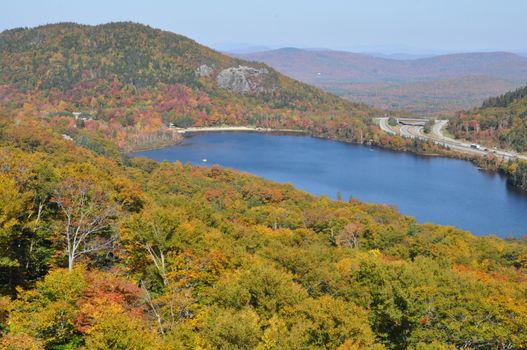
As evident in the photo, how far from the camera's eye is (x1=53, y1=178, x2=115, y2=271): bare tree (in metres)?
15.7

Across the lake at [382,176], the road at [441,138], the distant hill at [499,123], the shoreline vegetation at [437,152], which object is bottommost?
the lake at [382,176]

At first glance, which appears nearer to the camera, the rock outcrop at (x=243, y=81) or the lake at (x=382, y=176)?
the lake at (x=382, y=176)

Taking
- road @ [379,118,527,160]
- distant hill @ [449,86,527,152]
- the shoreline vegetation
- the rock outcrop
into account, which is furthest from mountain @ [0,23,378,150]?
distant hill @ [449,86,527,152]

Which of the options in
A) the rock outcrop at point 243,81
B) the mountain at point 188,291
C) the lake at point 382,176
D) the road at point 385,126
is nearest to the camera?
the mountain at point 188,291

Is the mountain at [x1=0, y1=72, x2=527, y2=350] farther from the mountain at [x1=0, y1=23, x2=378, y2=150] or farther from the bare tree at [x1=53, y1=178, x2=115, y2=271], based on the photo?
the mountain at [x1=0, y1=23, x2=378, y2=150]

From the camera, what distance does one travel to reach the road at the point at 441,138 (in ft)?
278

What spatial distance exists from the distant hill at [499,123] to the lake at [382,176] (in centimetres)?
1636

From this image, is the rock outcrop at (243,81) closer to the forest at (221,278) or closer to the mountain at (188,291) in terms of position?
the forest at (221,278)

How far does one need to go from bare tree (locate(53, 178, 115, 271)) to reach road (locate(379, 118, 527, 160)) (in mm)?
75030

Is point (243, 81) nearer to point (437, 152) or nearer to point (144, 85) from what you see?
point (144, 85)

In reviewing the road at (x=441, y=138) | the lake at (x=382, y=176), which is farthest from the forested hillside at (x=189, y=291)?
the road at (x=441, y=138)

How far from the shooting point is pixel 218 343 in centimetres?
1041

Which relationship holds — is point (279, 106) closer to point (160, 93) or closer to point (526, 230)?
point (160, 93)

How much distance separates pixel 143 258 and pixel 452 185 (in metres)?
56.8
